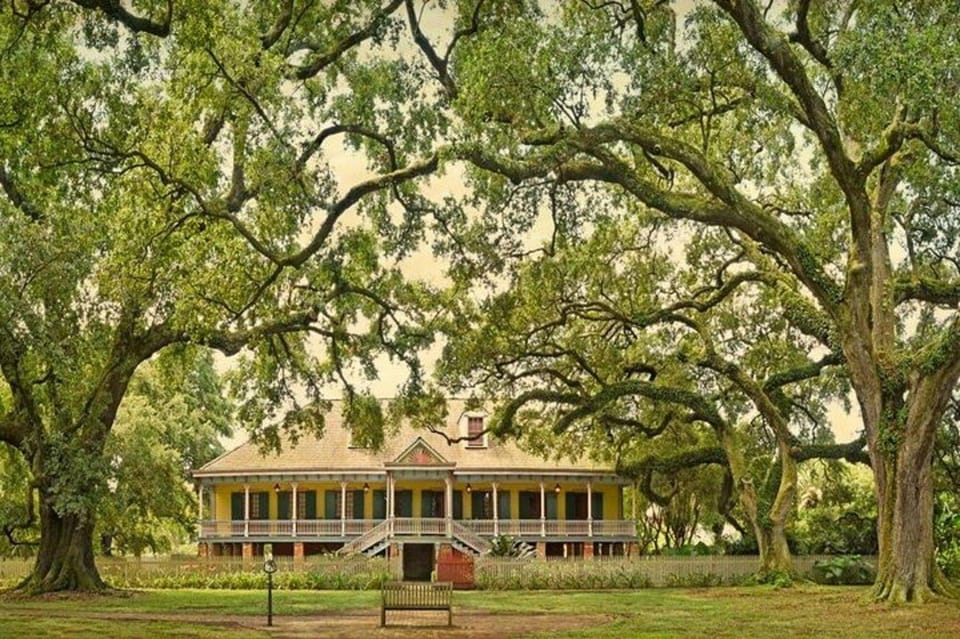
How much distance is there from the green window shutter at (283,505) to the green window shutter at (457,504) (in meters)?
6.94

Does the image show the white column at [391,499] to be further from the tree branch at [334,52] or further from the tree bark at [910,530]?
the tree bark at [910,530]

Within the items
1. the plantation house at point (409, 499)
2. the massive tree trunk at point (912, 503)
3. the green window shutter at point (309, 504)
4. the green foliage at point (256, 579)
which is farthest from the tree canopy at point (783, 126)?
the green window shutter at point (309, 504)

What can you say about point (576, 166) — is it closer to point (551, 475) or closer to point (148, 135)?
point (148, 135)

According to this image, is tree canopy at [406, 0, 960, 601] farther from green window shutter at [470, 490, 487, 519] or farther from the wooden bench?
green window shutter at [470, 490, 487, 519]

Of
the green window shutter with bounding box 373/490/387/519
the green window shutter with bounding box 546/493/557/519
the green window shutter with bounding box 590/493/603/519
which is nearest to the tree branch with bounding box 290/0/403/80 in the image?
the green window shutter with bounding box 373/490/387/519

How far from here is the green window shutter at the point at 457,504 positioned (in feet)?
170

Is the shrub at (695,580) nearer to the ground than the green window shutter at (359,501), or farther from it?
nearer to the ground

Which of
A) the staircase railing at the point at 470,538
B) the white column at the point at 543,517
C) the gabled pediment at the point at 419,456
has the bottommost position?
the staircase railing at the point at 470,538

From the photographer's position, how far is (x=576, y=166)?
78.3 feet

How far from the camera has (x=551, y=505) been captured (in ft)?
172

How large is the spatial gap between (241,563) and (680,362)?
16.0 m

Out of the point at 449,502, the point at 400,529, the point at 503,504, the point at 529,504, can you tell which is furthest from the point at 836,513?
the point at 400,529

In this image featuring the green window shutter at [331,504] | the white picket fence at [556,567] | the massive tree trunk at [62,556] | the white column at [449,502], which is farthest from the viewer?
the green window shutter at [331,504]

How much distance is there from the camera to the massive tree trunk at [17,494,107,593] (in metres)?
31.0
